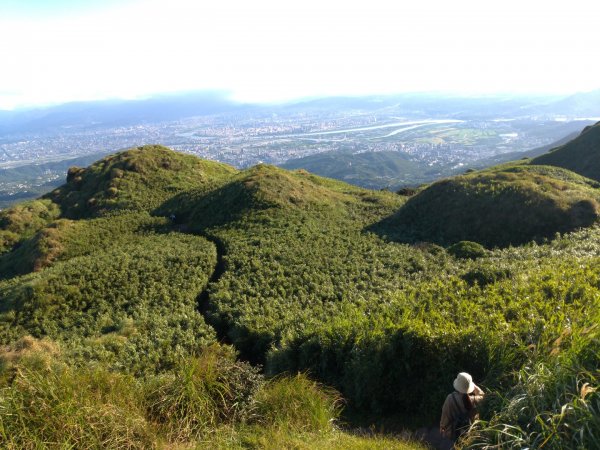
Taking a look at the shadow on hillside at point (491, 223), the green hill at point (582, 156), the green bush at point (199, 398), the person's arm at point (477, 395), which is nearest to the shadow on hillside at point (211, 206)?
the shadow on hillside at point (491, 223)

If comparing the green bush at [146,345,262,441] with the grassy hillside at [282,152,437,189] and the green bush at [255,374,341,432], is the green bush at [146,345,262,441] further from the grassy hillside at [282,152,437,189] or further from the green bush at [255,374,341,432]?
the grassy hillside at [282,152,437,189]

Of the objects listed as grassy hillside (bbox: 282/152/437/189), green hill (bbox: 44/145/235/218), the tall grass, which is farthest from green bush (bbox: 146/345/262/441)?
grassy hillside (bbox: 282/152/437/189)

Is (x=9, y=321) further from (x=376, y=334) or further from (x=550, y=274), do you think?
(x=550, y=274)

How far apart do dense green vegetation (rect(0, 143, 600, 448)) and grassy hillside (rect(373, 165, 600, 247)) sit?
0.14m

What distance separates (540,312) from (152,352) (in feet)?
41.2

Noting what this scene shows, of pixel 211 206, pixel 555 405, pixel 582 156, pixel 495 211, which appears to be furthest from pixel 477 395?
pixel 582 156

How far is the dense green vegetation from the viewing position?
636 centimetres

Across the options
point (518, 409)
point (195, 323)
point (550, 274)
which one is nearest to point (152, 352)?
point (195, 323)

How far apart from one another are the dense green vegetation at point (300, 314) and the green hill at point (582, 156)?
1850 centimetres

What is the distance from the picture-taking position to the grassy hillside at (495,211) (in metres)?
25.6

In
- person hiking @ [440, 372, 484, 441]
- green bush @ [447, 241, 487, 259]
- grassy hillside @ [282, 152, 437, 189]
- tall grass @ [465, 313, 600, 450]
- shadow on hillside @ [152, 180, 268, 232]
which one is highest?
tall grass @ [465, 313, 600, 450]

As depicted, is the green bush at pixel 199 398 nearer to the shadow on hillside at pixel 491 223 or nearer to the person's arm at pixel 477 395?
the person's arm at pixel 477 395

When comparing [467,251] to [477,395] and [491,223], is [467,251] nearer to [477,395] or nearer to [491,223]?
[491,223]

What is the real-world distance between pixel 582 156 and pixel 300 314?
57.7m
